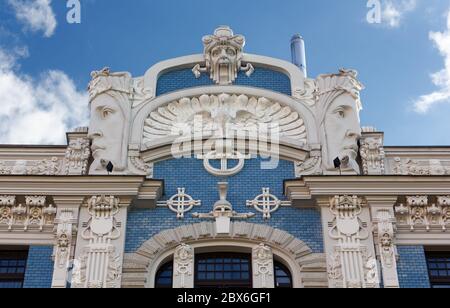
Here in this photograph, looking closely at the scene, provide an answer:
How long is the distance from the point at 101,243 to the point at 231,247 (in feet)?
8.67

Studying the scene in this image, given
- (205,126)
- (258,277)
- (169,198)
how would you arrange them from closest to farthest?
(258,277) < (169,198) < (205,126)

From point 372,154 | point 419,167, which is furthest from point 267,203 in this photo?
point 419,167

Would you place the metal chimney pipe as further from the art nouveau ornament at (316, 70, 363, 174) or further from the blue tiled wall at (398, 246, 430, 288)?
the blue tiled wall at (398, 246, 430, 288)

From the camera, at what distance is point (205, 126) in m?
20.2

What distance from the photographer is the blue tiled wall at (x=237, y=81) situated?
69.1ft

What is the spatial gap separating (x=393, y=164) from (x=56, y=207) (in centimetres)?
732

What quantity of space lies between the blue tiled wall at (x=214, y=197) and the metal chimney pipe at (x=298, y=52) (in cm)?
638

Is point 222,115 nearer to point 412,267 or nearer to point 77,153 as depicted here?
point 77,153

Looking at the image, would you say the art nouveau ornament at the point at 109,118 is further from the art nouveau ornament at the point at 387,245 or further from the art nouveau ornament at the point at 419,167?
the art nouveau ornament at the point at 419,167

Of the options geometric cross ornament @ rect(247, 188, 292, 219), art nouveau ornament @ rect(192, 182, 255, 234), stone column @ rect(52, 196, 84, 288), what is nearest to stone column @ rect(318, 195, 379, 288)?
geometric cross ornament @ rect(247, 188, 292, 219)

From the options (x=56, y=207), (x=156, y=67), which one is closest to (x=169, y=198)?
(x=56, y=207)

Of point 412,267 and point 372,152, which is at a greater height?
point 372,152

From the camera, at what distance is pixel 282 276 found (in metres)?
18.1
